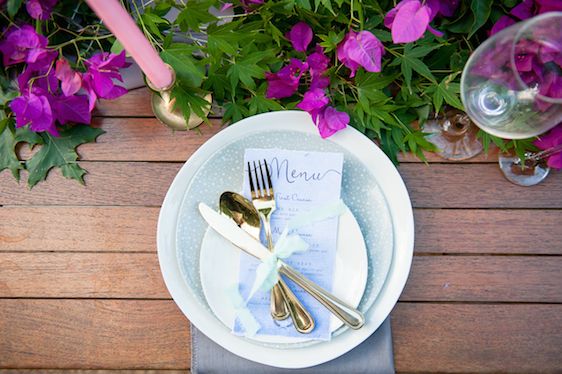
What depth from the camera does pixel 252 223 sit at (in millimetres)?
663

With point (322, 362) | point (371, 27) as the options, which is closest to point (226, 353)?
point (322, 362)

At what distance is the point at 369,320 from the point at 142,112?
441 mm

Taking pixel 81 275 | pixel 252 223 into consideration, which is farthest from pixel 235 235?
pixel 81 275

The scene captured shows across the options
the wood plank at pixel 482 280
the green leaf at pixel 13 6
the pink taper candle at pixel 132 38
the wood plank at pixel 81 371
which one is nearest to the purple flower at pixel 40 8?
the green leaf at pixel 13 6

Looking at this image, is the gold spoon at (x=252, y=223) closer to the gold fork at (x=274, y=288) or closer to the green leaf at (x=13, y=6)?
the gold fork at (x=274, y=288)

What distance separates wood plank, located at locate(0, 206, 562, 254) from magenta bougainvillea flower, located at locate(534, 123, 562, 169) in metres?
0.08

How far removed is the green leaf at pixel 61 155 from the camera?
29.0 inches

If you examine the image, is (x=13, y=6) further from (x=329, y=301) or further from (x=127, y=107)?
(x=329, y=301)

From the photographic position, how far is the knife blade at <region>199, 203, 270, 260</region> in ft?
2.11

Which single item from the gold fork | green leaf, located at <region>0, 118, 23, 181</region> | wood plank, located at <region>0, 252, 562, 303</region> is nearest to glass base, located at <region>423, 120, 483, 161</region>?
wood plank, located at <region>0, 252, 562, 303</region>

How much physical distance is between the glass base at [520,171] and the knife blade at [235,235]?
14.6 inches

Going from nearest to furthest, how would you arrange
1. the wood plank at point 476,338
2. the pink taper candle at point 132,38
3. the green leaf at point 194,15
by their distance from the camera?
the pink taper candle at point 132,38 < the green leaf at point 194,15 < the wood plank at point 476,338

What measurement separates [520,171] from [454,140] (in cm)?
10

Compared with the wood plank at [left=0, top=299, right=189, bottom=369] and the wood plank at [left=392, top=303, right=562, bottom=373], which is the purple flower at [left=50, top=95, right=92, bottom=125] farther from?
the wood plank at [left=392, top=303, right=562, bottom=373]
